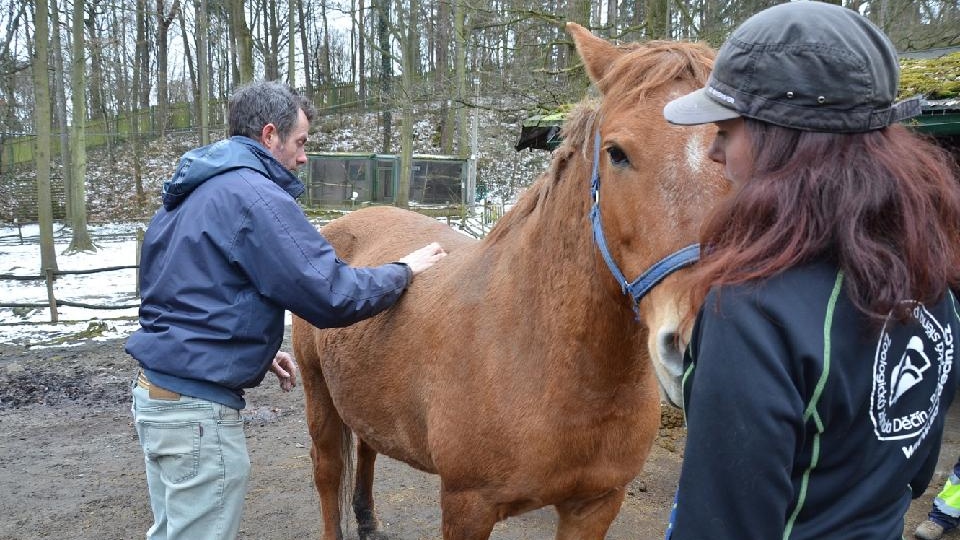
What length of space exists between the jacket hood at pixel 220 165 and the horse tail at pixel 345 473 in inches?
70.2

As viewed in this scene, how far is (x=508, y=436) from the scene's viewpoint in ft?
7.23

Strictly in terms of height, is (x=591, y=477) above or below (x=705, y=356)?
below

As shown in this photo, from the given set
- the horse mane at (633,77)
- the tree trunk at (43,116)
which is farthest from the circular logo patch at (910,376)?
the tree trunk at (43,116)

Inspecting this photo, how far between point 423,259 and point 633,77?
4.19 ft

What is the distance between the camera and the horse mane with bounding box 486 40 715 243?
1.75 meters

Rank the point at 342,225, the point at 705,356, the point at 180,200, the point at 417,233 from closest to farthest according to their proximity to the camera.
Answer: the point at 705,356, the point at 180,200, the point at 417,233, the point at 342,225

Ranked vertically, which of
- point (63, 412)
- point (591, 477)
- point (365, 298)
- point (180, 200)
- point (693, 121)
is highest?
point (693, 121)

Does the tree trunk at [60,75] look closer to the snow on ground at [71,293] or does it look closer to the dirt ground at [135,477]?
the snow on ground at [71,293]

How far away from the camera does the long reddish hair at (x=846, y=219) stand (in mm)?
878

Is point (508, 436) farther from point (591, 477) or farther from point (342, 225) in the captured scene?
point (342, 225)

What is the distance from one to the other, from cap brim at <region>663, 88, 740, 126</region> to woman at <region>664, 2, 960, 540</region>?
40 millimetres

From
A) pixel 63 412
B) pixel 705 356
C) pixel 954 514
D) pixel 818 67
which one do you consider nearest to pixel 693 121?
pixel 818 67

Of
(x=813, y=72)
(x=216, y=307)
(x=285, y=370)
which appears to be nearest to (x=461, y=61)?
(x=285, y=370)

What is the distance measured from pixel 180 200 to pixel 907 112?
218cm
